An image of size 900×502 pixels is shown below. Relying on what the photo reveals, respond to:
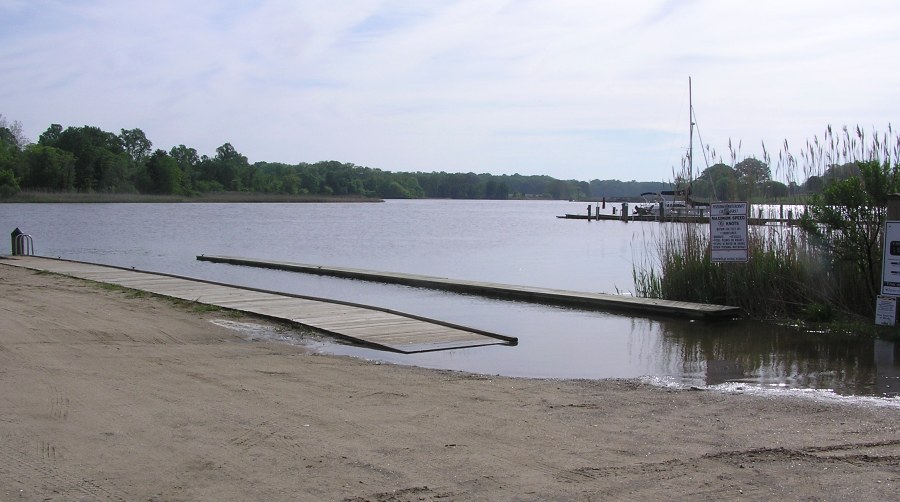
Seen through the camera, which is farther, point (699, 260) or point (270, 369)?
point (699, 260)

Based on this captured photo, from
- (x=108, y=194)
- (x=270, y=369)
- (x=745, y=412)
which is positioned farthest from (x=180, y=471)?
(x=108, y=194)

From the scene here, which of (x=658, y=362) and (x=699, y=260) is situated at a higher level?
(x=699, y=260)

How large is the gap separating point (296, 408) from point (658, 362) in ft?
14.4

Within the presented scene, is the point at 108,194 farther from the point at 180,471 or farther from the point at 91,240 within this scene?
the point at 180,471

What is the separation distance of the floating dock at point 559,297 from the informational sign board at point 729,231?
73cm

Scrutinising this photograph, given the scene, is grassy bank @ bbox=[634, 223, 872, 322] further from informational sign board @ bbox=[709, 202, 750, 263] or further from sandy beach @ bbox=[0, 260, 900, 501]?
sandy beach @ bbox=[0, 260, 900, 501]

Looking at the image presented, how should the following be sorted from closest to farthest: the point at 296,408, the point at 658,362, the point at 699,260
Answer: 1. the point at 296,408
2. the point at 658,362
3. the point at 699,260

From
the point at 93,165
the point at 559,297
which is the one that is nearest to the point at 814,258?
the point at 559,297

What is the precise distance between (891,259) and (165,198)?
9728 centimetres

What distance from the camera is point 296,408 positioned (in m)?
5.66

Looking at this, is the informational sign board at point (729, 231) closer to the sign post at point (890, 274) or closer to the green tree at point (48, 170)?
the sign post at point (890, 274)

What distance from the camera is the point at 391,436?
16.3 ft

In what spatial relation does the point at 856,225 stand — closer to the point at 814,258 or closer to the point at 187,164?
the point at 814,258

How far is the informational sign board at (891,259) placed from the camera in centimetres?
884
